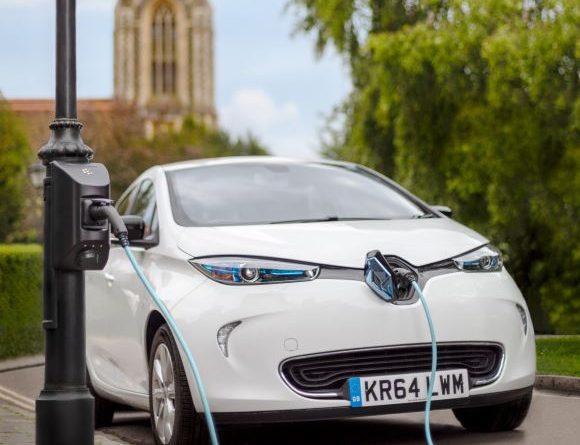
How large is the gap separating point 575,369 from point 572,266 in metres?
14.8

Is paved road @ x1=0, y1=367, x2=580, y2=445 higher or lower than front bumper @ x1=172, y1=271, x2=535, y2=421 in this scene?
lower

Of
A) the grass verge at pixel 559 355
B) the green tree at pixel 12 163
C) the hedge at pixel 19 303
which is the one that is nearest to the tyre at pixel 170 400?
the grass verge at pixel 559 355

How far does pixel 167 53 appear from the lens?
125812 millimetres

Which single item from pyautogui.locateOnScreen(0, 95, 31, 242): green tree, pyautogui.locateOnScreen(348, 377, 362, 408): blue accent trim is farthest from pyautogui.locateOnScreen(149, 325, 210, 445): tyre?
pyautogui.locateOnScreen(0, 95, 31, 242): green tree

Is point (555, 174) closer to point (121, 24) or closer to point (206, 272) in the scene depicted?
point (206, 272)

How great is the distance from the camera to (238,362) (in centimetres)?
620

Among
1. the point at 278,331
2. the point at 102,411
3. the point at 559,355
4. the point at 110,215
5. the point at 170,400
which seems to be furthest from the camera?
the point at 559,355

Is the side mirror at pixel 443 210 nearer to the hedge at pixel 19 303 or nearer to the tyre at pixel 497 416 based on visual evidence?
the tyre at pixel 497 416

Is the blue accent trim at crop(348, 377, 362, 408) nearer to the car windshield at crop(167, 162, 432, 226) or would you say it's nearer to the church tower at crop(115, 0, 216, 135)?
the car windshield at crop(167, 162, 432, 226)

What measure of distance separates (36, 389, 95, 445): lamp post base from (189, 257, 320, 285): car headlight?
34.9 inches

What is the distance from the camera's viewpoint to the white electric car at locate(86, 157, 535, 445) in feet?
20.4

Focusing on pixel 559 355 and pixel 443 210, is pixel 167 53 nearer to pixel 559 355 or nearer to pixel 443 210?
pixel 559 355

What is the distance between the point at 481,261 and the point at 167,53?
120902mm

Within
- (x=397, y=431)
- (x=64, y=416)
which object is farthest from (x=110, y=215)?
(x=397, y=431)
